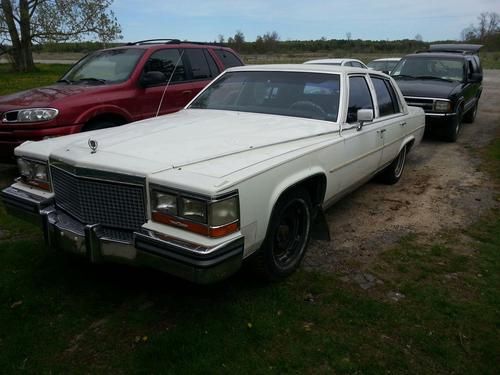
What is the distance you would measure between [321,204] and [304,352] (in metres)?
1.40

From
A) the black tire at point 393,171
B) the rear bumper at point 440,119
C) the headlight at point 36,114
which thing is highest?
the headlight at point 36,114

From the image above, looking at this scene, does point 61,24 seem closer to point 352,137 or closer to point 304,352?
point 352,137

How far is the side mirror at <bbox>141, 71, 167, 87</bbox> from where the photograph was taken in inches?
239

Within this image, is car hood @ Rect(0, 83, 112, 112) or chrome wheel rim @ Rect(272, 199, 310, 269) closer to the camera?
chrome wheel rim @ Rect(272, 199, 310, 269)

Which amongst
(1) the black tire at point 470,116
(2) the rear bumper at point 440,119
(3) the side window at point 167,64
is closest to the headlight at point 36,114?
(3) the side window at point 167,64

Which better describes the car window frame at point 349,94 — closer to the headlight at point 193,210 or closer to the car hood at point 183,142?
the car hood at point 183,142

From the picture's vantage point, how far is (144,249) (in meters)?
2.60

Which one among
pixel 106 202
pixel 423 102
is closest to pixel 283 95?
pixel 106 202

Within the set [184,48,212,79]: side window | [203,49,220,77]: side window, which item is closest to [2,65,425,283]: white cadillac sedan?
[184,48,212,79]: side window

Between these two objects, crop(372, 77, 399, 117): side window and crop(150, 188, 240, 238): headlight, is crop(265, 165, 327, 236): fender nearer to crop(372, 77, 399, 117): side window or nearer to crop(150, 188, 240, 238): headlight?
crop(150, 188, 240, 238): headlight

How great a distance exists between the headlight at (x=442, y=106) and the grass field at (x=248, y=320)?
16.1 feet

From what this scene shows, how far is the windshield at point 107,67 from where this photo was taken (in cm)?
631

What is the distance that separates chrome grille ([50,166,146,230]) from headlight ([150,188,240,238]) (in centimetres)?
12

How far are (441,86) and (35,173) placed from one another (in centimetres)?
783
